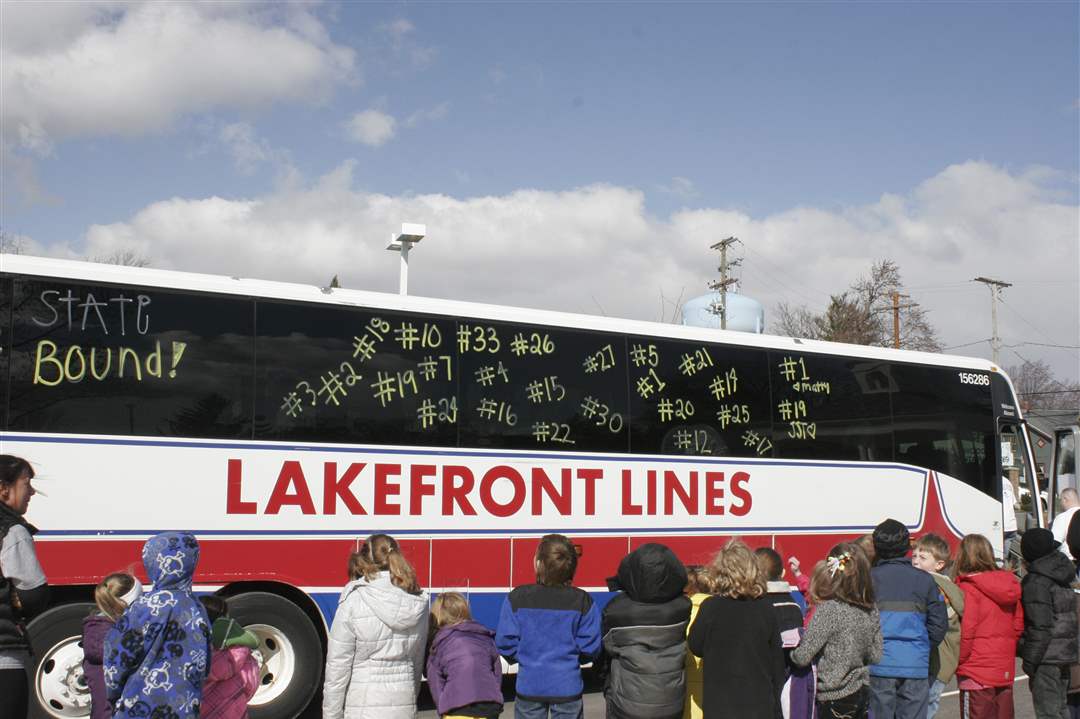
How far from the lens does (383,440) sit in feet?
29.3

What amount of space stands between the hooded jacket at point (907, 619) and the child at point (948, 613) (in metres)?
0.43

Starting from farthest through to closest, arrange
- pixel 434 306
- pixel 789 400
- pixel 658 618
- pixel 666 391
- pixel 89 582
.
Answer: pixel 789 400
pixel 666 391
pixel 434 306
pixel 89 582
pixel 658 618

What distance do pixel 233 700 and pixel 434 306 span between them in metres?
5.23

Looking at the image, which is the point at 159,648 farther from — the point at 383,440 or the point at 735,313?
the point at 735,313

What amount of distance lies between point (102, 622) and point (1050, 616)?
5834 millimetres

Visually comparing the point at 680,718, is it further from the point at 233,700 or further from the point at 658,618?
the point at 233,700

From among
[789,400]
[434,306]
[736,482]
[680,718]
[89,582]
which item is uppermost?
[434,306]

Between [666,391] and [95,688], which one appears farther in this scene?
[666,391]

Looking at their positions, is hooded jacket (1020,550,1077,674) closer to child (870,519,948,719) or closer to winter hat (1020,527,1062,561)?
winter hat (1020,527,1062,561)

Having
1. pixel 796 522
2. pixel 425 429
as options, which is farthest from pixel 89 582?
pixel 796 522

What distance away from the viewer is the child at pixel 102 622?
17.0 ft

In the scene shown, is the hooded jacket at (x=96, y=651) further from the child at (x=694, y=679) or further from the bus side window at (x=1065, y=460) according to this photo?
the bus side window at (x=1065, y=460)

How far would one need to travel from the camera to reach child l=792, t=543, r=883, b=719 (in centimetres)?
552

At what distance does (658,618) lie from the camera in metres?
5.30
